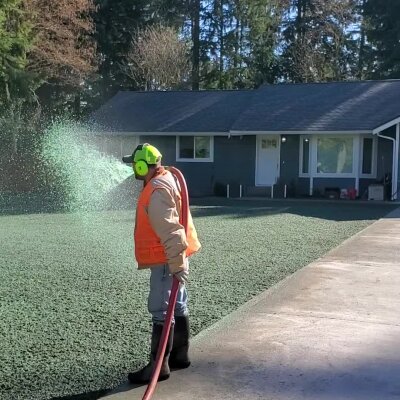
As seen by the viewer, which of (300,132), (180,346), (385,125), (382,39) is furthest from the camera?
(382,39)

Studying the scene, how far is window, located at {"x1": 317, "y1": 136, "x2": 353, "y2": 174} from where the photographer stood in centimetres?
2191

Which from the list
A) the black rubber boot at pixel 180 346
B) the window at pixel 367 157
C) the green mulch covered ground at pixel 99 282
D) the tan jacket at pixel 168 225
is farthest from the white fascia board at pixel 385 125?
the tan jacket at pixel 168 225

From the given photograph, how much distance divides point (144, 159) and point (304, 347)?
2.19m

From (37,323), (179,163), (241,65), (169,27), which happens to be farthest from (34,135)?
(37,323)

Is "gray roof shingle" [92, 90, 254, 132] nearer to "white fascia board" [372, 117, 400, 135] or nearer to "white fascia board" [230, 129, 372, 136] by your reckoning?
"white fascia board" [230, 129, 372, 136]

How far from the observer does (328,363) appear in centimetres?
495

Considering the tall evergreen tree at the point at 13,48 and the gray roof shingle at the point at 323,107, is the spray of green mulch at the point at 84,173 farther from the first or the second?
the gray roof shingle at the point at 323,107

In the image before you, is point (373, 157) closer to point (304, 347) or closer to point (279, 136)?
point (279, 136)

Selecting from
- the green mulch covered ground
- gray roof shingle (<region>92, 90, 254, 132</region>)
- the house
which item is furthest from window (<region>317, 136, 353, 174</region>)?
the green mulch covered ground

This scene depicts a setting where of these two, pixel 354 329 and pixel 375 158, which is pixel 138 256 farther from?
pixel 375 158

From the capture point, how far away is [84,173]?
75.2 ft

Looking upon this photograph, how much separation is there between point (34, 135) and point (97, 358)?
24.7 m

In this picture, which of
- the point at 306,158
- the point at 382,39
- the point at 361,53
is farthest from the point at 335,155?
the point at 361,53

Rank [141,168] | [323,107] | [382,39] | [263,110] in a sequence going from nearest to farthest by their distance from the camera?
[141,168] → [323,107] → [263,110] → [382,39]
